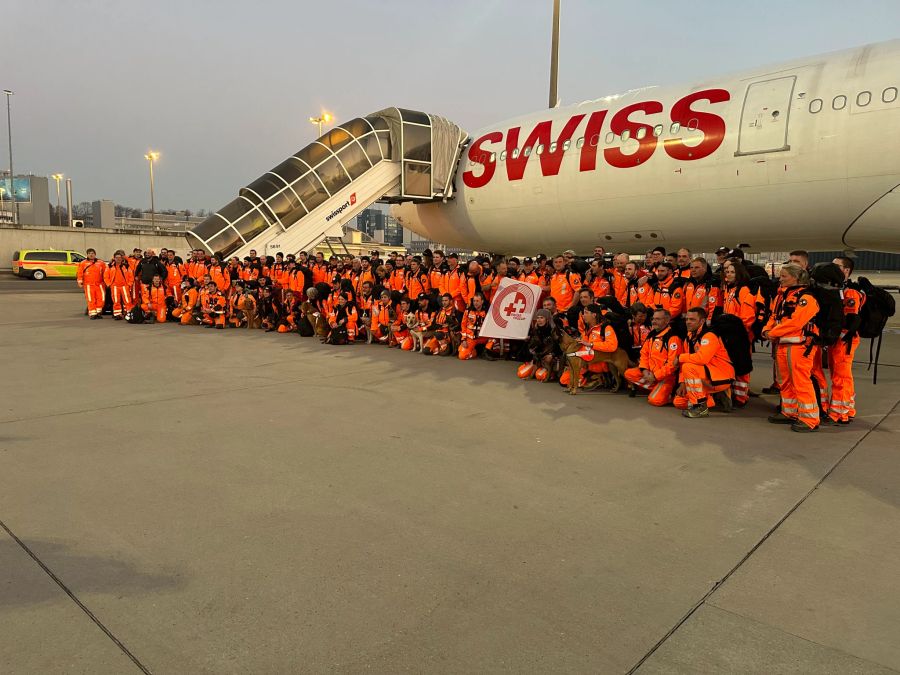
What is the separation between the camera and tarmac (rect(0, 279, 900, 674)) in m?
2.47

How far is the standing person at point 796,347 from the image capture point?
576 cm

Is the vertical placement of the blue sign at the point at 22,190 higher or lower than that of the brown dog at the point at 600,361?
higher

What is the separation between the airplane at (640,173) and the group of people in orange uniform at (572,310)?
1809mm

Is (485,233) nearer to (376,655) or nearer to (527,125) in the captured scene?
(527,125)

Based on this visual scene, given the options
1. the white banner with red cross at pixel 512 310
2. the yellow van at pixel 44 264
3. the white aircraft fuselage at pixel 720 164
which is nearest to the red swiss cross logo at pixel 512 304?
the white banner with red cross at pixel 512 310

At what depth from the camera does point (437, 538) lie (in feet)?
11.3

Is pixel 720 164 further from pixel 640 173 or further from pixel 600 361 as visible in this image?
pixel 600 361

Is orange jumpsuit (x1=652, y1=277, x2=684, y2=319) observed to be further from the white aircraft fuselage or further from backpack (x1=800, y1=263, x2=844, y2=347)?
the white aircraft fuselage

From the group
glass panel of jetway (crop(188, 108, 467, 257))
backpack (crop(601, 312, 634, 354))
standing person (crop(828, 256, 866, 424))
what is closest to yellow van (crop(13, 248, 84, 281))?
glass panel of jetway (crop(188, 108, 467, 257))

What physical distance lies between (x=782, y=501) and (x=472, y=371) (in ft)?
16.9

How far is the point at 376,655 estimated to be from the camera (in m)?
2.41

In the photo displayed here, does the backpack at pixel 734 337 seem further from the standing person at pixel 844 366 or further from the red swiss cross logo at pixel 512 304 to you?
the red swiss cross logo at pixel 512 304

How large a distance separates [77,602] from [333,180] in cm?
1474

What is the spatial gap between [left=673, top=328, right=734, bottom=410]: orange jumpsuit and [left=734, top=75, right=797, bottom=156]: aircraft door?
20.4 ft
